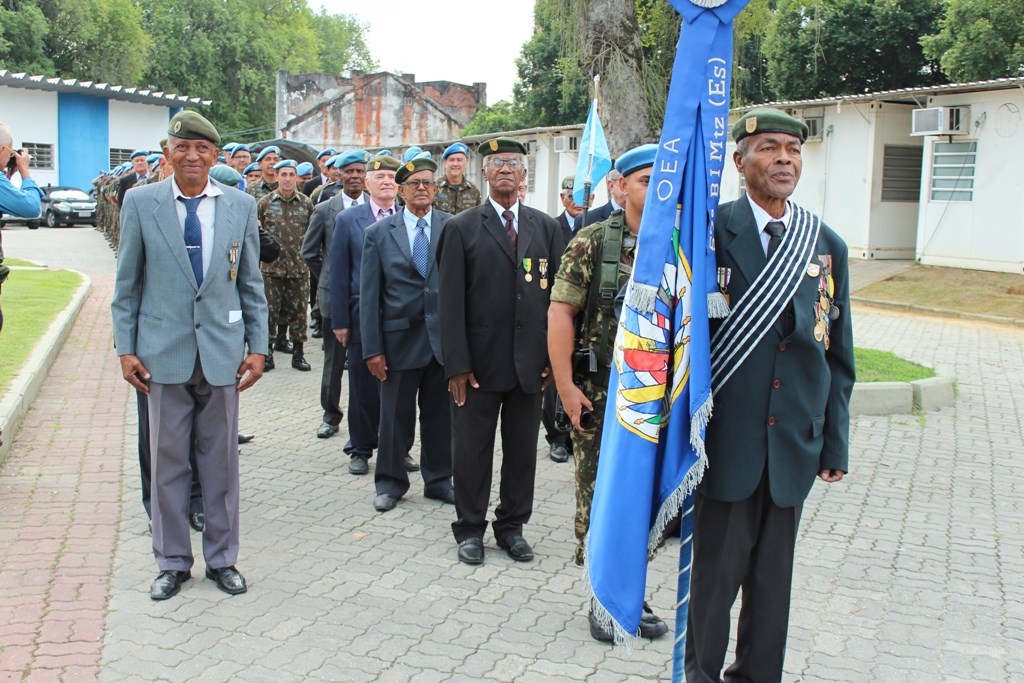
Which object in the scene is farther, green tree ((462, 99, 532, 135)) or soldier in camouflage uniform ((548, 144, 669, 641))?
green tree ((462, 99, 532, 135))

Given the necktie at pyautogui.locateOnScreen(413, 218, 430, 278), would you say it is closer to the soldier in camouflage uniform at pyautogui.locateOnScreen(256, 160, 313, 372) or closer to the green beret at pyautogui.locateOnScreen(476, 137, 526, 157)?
the green beret at pyautogui.locateOnScreen(476, 137, 526, 157)

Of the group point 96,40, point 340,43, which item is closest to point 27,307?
point 96,40

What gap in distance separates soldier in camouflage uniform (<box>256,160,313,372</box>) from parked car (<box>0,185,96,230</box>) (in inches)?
1126

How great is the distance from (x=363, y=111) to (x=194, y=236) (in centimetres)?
4768

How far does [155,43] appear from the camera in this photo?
191 ft

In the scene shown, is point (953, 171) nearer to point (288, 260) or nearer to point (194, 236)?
point (288, 260)

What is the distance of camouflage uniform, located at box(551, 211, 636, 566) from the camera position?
4.55 metres

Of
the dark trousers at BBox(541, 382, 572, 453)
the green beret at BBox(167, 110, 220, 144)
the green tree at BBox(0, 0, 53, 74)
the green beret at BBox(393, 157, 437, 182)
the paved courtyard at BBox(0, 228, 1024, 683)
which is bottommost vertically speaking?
the paved courtyard at BBox(0, 228, 1024, 683)

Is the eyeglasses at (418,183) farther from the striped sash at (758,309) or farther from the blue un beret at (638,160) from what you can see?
the striped sash at (758,309)

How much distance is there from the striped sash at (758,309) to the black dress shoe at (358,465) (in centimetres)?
426

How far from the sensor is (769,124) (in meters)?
3.48

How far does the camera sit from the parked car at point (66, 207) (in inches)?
1435

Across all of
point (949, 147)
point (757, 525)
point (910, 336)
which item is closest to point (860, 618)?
point (757, 525)

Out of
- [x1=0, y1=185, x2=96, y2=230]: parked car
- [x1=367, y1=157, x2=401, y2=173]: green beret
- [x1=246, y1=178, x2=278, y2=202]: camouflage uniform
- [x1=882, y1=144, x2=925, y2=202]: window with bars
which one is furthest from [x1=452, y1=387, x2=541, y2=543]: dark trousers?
[x1=0, y1=185, x2=96, y2=230]: parked car
